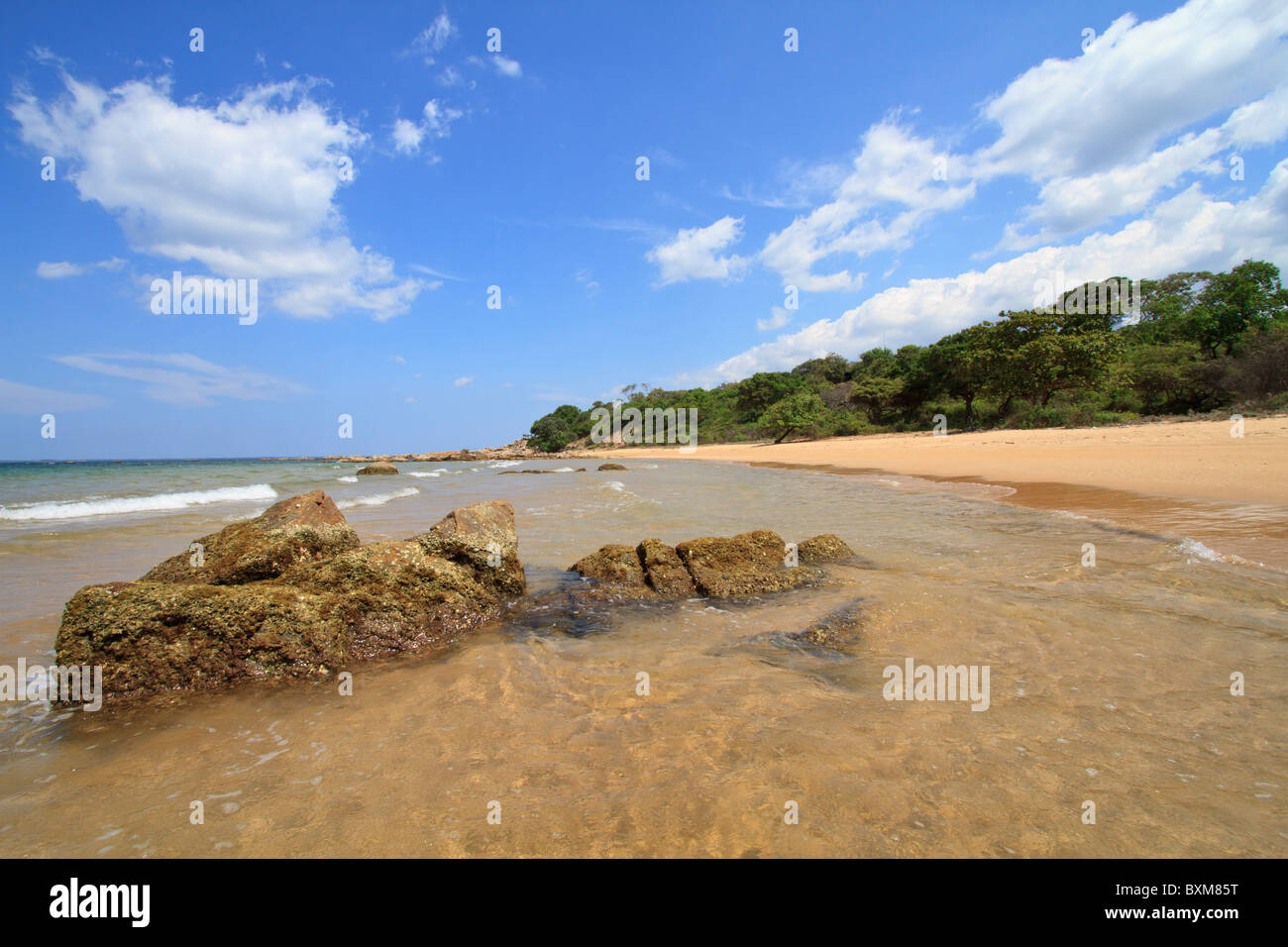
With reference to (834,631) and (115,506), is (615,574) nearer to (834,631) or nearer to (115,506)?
(834,631)

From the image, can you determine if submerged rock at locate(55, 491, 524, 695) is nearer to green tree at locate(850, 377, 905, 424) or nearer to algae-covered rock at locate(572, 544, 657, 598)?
algae-covered rock at locate(572, 544, 657, 598)

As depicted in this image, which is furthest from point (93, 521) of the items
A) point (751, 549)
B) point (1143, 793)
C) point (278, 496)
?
point (1143, 793)

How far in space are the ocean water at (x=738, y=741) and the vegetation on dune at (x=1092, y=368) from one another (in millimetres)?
→ 32489

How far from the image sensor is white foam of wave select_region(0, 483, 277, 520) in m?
14.8

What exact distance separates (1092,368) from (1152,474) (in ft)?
81.4

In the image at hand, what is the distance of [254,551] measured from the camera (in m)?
5.71

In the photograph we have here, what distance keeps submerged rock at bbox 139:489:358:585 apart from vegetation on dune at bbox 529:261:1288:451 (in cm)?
3735

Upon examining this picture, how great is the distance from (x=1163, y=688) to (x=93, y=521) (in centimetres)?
1994

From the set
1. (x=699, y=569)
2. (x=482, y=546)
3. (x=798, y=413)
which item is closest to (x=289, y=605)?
(x=482, y=546)

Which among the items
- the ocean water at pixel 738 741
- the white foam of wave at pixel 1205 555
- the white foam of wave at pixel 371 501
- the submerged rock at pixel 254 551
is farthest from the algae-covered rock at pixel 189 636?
the white foam of wave at pixel 371 501

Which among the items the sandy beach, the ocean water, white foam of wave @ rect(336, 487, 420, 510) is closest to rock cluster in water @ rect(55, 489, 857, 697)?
the ocean water

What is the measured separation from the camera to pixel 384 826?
2.47 meters

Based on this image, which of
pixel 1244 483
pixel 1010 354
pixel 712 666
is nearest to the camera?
pixel 712 666
